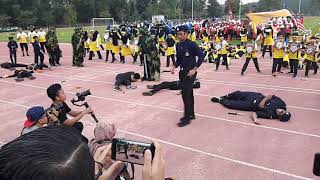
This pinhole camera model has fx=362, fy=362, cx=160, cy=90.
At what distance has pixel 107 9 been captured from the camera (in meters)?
75.4

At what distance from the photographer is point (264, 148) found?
22.1 ft

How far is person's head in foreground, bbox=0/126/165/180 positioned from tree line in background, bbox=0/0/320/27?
2614 inches

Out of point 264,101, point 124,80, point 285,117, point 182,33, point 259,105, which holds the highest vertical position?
point 182,33

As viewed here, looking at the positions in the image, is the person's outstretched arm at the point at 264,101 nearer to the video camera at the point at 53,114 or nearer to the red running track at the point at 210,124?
the red running track at the point at 210,124

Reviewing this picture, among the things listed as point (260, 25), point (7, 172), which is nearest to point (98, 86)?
point (7, 172)

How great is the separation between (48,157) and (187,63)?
7047mm

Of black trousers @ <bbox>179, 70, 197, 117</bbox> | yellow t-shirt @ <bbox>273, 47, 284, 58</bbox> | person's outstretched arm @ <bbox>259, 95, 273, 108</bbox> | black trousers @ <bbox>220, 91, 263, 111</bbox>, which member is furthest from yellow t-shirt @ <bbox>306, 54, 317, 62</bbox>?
black trousers @ <bbox>179, 70, 197, 117</bbox>

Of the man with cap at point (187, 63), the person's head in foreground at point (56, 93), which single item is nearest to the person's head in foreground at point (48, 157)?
the person's head in foreground at point (56, 93)

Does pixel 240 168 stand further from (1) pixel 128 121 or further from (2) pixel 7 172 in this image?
(2) pixel 7 172

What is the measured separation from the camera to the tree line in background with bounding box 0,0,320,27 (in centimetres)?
6600

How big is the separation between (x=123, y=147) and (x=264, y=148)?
5.05 m

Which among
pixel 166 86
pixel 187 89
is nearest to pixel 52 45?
pixel 166 86

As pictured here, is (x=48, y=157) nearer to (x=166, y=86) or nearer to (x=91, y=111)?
(x=91, y=111)

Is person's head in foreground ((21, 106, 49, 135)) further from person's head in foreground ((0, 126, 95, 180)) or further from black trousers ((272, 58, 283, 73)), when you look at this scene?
black trousers ((272, 58, 283, 73))
